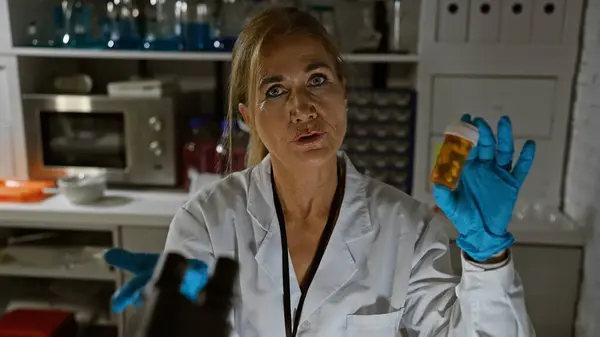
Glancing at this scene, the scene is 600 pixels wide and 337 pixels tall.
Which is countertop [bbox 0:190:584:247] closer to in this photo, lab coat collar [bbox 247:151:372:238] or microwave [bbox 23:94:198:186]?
microwave [bbox 23:94:198:186]

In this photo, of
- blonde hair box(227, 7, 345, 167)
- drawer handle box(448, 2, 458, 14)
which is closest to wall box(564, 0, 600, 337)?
drawer handle box(448, 2, 458, 14)

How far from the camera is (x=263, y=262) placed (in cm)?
116

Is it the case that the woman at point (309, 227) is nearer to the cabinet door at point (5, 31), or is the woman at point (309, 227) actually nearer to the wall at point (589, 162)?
the wall at point (589, 162)

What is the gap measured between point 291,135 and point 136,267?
18.6 inches

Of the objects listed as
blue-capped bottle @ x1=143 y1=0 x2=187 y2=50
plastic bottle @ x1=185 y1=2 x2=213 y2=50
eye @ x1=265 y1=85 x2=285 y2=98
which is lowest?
eye @ x1=265 y1=85 x2=285 y2=98

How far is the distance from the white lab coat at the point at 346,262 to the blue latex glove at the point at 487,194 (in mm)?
194

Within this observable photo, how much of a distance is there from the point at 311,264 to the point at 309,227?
0.09 meters

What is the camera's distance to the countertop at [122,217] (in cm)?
181

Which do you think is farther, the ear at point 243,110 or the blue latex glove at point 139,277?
the ear at point 243,110

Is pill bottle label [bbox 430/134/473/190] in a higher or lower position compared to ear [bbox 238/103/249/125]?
lower

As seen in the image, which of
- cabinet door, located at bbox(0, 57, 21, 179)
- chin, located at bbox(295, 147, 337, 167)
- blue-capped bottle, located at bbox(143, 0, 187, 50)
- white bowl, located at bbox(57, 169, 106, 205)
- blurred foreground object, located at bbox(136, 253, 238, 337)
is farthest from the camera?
blue-capped bottle, located at bbox(143, 0, 187, 50)

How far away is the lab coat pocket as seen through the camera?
3.76 ft

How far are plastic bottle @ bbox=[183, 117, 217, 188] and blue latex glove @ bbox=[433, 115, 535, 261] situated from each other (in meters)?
1.33

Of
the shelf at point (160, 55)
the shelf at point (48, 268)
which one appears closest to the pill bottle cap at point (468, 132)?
the shelf at point (160, 55)
